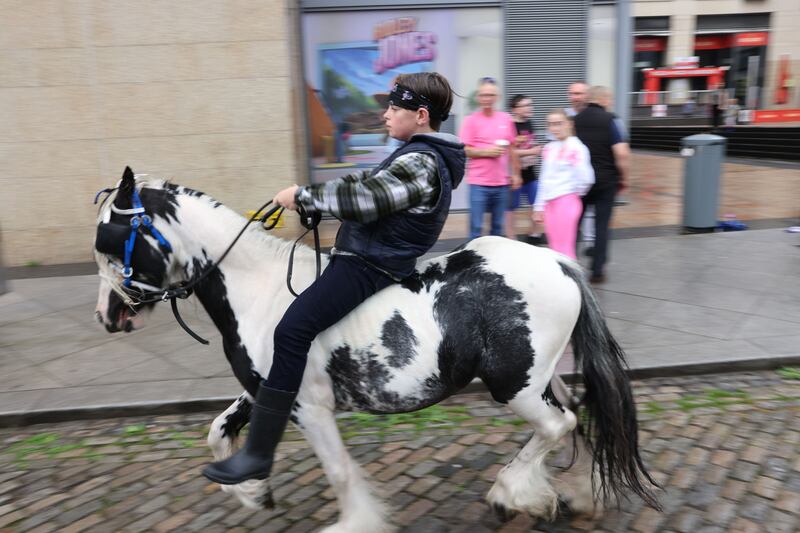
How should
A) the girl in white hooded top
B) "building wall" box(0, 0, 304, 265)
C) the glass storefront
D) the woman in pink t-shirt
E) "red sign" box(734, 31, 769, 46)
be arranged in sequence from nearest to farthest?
1. the girl in white hooded top
2. the woman in pink t-shirt
3. "building wall" box(0, 0, 304, 265)
4. the glass storefront
5. "red sign" box(734, 31, 769, 46)

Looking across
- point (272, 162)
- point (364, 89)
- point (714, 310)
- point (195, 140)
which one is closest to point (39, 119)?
point (195, 140)

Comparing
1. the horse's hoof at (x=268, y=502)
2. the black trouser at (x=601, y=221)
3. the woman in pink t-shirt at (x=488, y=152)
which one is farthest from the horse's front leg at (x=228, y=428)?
the black trouser at (x=601, y=221)

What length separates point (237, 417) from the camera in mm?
3334

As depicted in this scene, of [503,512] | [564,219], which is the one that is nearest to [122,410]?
[503,512]

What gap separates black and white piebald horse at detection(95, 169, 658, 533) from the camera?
2.92m

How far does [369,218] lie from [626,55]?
1002 centimetres

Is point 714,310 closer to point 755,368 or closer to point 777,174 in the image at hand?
A: point 755,368

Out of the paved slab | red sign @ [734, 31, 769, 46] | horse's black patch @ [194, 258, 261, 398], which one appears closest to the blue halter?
horse's black patch @ [194, 258, 261, 398]

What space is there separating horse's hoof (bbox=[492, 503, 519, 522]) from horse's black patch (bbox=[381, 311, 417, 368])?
2.79ft

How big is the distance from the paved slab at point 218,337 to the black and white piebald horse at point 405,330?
0.45 m

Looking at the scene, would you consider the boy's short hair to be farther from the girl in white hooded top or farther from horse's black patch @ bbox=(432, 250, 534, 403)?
the girl in white hooded top

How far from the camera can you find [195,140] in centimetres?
916

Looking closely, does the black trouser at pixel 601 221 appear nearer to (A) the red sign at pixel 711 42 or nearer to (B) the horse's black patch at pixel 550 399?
(B) the horse's black patch at pixel 550 399

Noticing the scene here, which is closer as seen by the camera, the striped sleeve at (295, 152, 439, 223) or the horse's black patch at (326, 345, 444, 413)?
the striped sleeve at (295, 152, 439, 223)
